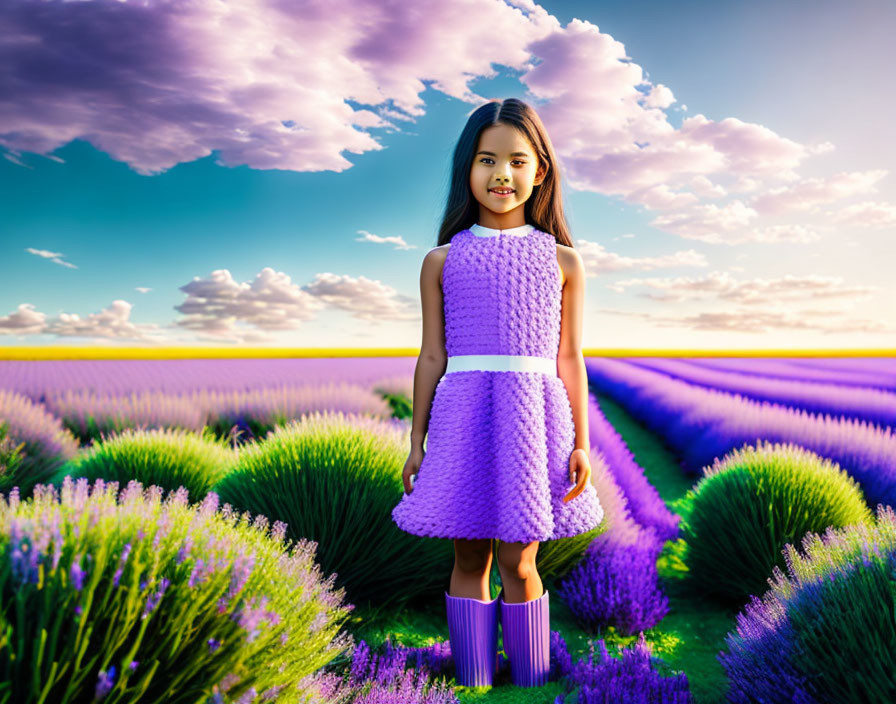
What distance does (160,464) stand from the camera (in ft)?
12.6

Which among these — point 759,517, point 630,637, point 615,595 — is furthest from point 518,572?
point 759,517

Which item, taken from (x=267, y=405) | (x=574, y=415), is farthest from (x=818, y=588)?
(x=267, y=405)

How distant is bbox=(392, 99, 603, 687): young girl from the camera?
2223 mm

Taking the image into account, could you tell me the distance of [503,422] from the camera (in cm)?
223

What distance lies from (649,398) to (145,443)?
1006cm

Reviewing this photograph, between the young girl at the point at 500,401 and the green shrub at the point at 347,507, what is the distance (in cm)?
61

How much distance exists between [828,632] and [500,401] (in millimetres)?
1176

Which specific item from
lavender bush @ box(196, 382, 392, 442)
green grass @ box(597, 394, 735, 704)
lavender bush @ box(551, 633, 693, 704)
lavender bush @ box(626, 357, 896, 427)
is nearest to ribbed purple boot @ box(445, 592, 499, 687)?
lavender bush @ box(551, 633, 693, 704)

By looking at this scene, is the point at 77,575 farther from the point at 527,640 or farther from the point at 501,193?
the point at 501,193

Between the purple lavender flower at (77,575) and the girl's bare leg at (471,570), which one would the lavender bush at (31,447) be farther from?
the purple lavender flower at (77,575)

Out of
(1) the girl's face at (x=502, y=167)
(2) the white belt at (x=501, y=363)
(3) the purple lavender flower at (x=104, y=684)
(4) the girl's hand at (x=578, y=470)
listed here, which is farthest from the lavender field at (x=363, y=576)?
(1) the girl's face at (x=502, y=167)

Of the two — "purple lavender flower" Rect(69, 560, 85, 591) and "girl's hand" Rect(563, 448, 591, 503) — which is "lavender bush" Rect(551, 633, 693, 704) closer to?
"girl's hand" Rect(563, 448, 591, 503)

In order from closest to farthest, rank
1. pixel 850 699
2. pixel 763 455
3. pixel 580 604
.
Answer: pixel 850 699, pixel 580 604, pixel 763 455

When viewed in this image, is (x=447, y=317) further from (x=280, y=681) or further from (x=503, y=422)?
(x=280, y=681)
